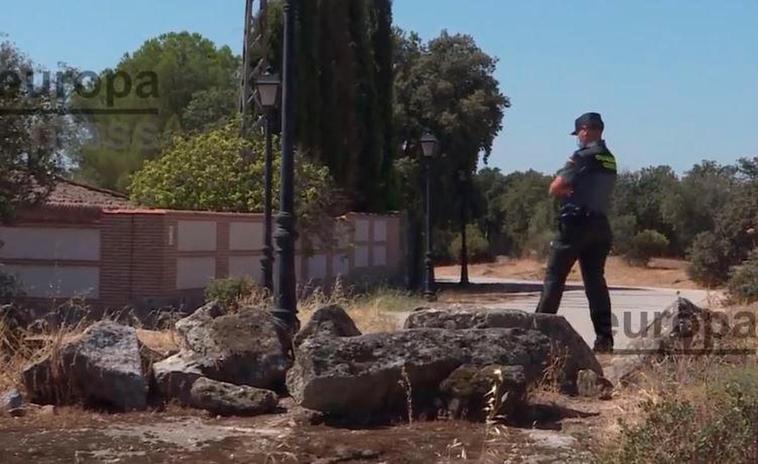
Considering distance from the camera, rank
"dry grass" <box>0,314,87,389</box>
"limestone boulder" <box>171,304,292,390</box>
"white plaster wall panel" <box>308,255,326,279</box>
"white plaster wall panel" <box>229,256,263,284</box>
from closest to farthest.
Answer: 1. "limestone boulder" <box>171,304,292,390</box>
2. "dry grass" <box>0,314,87,389</box>
3. "white plaster wall panel" <box>229,256,263,284</box>
4. "white plaster wall panel" <box>308,255,326,279</box>

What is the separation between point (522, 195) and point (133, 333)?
57.3 m

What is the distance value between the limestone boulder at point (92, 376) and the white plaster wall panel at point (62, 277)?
38.1 feet

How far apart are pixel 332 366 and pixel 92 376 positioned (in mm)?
2040

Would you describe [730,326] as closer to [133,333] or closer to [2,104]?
[133,333]

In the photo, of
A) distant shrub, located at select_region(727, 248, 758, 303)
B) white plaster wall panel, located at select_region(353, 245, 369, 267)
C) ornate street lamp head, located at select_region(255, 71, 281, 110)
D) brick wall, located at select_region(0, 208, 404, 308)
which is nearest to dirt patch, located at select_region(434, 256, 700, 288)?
white plaster wall panel, located at select_region(353, 245, 369, 267)

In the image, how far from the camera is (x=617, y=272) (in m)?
50.2

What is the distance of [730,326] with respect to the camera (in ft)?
32.9

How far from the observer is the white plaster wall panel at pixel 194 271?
20625 mm

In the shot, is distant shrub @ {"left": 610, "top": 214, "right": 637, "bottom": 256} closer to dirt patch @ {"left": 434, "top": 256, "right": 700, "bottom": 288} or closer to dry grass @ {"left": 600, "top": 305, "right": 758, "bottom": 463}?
dirt patch @ {"left": 434, "top": 256, "right": 700, "bottom": 288}

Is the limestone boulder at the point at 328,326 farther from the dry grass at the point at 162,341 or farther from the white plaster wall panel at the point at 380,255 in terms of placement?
the white plaster wall panel at the point at 380,255

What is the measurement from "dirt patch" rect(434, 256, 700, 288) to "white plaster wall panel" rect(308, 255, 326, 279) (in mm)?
16008

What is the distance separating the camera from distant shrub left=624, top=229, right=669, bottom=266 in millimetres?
51188

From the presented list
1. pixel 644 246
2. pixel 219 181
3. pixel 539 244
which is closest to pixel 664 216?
pixel 644 246

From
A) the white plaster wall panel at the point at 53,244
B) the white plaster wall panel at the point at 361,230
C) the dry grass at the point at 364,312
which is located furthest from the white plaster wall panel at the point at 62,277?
the white plaster wall panel at the point at 361,230
